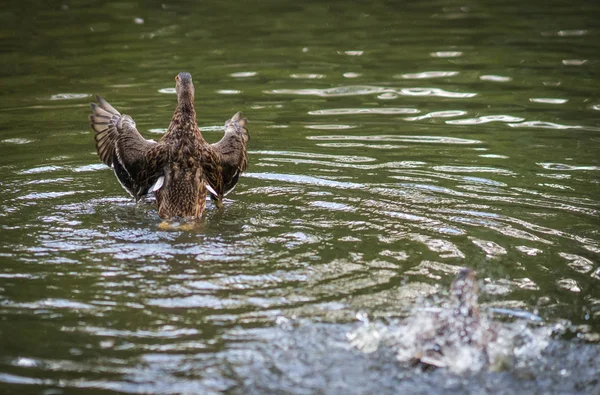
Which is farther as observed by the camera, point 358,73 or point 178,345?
point 358,73

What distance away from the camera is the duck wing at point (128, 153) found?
26.7 ft

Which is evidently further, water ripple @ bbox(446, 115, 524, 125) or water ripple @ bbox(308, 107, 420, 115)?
water ripple @ bbox(308, 107, 420, 115)

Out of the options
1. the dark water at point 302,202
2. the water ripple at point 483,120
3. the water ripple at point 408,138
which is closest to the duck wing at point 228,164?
the dark water at point 302,202

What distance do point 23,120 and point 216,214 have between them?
425 cm

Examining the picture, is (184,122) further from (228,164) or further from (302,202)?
(302,202)

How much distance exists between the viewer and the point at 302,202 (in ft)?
26.4

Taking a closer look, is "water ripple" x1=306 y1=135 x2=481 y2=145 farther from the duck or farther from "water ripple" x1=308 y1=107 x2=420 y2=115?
the duck

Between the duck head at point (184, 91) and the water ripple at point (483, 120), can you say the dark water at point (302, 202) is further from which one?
the duck head at point (184, 91)

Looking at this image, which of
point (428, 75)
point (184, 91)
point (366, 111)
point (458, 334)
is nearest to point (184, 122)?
point (184, 91)

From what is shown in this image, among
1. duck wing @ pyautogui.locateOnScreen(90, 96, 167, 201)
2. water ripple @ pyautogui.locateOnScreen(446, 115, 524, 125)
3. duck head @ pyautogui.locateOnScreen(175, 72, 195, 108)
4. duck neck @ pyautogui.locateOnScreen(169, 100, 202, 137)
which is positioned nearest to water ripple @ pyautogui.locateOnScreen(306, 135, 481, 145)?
water ripple @ pyautogui.locateOnScreen(446, 115, 524, 125)

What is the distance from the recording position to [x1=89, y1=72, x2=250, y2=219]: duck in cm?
798

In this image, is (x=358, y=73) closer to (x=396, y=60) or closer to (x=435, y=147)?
(x=396, y=60)

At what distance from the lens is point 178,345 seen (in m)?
5.27

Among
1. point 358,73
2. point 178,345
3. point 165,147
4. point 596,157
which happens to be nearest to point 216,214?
point 165,147
